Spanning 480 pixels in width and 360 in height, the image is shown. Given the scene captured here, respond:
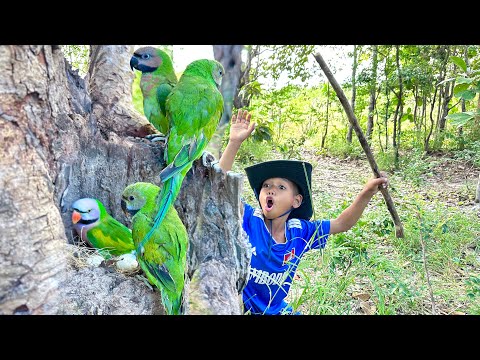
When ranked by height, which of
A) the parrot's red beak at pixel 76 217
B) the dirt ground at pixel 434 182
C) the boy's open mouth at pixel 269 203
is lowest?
the dirt ground at pixel 434 182

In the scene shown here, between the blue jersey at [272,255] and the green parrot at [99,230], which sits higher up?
the green parrot at [99,230]

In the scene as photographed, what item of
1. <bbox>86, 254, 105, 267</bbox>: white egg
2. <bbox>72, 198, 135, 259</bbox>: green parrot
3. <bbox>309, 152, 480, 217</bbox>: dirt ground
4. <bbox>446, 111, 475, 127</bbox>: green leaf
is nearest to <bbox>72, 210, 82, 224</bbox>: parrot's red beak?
<bbox>72, 198, 135, 259</bbox>: green parrot

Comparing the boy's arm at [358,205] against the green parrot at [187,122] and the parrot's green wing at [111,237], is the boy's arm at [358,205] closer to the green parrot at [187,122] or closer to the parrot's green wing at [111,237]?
the green parrot at [187,122]

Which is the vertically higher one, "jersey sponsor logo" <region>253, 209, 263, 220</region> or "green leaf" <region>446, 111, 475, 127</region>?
"green leaf" <region>446, 111, 475, 127</region>

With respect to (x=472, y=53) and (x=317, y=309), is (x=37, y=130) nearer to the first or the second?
(x=317, y=309)

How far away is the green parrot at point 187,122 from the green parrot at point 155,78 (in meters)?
0.05

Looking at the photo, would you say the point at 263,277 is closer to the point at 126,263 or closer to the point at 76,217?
the point at 126,263

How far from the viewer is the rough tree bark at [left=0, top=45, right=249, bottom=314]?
0.86 m

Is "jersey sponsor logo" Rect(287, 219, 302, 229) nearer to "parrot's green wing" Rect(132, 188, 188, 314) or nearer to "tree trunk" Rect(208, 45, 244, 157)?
"tree trunk" Rect(208, 45, 244, 157)

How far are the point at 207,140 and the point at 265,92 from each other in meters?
2.19

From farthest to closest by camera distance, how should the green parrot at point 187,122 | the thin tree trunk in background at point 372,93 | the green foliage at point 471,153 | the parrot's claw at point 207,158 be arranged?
the thin tree trunk in background at point 372,93, the green foliage at point 471,153, the parrot's claw at point 207,158, the green parrot at point 187,122

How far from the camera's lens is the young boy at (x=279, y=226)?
1.34 metres

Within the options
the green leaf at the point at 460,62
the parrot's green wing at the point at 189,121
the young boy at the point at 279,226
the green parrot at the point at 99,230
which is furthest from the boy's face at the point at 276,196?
the green leaf at the point at 460,62

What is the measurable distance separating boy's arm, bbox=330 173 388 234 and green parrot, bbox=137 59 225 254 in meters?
0.63
